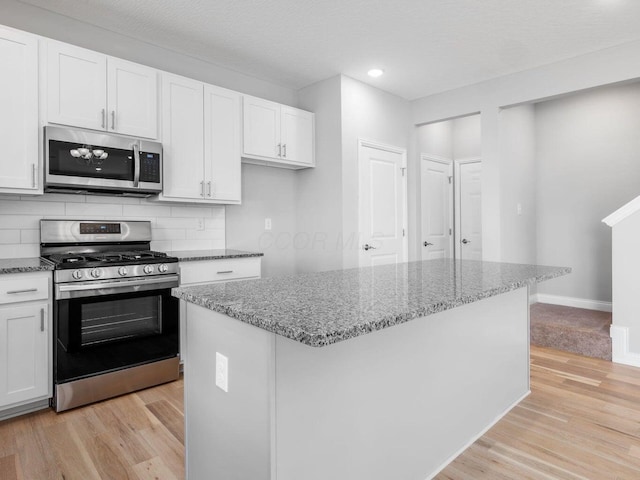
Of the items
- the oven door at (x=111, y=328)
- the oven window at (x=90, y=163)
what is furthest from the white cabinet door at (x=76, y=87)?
the oven door at (x=111, y=328)

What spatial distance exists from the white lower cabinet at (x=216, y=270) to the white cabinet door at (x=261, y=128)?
1033mm

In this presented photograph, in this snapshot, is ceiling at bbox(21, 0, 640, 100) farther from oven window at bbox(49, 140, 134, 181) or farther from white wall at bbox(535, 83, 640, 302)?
white wall at bbox(535, 83, 640, 302)

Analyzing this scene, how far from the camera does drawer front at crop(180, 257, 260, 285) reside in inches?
119

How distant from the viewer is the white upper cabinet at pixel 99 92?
261 cm

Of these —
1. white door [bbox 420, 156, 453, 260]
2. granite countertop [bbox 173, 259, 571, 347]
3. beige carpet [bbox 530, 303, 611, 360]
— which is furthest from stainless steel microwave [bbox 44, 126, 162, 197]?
beige carpet [bbox 530, 303, 611, 360]

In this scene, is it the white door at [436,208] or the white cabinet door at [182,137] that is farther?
the white door at [436,208]

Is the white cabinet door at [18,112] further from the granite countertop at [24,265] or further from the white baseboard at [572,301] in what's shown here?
the white baseboard at [572,301]

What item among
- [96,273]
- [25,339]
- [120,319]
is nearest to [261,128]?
[96,273]

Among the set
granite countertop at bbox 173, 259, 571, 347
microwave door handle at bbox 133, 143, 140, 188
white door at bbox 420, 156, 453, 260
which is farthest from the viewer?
white door at bbox 420, 156, 453, 260

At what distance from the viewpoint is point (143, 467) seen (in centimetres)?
187

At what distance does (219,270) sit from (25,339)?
4.28 ft

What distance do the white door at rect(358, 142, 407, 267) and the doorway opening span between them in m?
0.81

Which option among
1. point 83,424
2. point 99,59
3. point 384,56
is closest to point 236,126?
point 99,59

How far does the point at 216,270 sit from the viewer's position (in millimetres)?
3178
